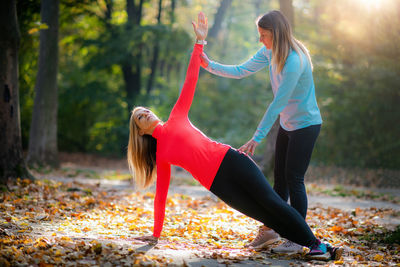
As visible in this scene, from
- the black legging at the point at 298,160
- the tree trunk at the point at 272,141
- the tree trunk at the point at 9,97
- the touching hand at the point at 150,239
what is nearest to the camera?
the black legging at the point at 298,160

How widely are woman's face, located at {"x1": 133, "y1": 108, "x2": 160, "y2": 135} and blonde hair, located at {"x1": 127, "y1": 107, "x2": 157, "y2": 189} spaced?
5cm

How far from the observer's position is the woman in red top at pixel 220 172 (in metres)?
3.58

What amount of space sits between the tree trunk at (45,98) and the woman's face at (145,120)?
8.39 metres

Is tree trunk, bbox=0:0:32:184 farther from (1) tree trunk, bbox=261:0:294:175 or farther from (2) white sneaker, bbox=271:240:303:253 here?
(1) tree trunk, bbox=261:0:294:175

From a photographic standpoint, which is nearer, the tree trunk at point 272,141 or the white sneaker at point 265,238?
the white sneaker at point 265,238

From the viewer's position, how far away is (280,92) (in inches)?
144

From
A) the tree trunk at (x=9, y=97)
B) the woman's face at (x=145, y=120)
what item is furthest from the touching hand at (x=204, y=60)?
the tree trunk at (x=9, y=97)

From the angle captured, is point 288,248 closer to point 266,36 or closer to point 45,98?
point 266,36

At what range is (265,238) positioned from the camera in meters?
4.21

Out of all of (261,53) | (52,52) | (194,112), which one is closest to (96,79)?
(194,112)

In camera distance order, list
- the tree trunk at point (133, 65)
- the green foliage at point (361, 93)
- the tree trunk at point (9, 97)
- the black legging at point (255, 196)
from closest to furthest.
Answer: the black legging at point (255, 196) → the tree trunk at point (9, 97) → the green foliage at point (361, 93) → the tree trunk at point (133, 65)

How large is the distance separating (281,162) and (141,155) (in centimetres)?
137

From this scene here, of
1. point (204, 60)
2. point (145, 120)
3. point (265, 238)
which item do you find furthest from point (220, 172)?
point (204, 60)

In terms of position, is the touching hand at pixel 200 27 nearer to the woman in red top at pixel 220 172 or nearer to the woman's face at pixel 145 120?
the woman in red top at pixel 220 172
